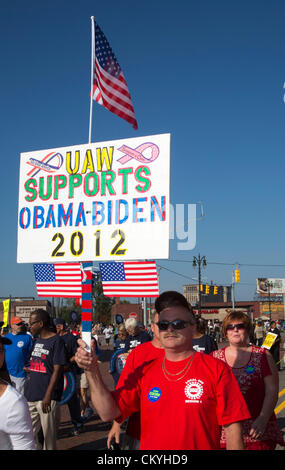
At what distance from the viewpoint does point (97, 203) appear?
4484mm

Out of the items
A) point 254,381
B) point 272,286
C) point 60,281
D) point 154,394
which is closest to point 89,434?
point 60,281

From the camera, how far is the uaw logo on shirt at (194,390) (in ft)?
8.22

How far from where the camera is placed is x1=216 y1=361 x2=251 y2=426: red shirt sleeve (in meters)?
2.48

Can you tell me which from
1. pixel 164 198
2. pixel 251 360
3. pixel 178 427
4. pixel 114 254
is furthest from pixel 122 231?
pixel 178 427

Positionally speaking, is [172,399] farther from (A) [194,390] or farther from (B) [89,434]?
(B) [89,434]

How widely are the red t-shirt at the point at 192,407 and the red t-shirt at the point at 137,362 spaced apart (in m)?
0.32

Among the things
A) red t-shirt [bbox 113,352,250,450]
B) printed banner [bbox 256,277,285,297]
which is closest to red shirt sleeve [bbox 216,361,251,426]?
red t-shirt [bbox 113,352,250,450]

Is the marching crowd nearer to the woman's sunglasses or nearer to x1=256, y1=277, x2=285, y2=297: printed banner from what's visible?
the woman's sunglasses

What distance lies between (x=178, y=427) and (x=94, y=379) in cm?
52

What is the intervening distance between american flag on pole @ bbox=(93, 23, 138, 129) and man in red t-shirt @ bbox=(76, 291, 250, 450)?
14.6 feet

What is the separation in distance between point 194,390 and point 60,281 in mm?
5130

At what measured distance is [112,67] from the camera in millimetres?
6641

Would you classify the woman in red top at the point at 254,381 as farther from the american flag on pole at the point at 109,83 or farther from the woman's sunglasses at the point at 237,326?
the american flag on pole at the point at 109,83
